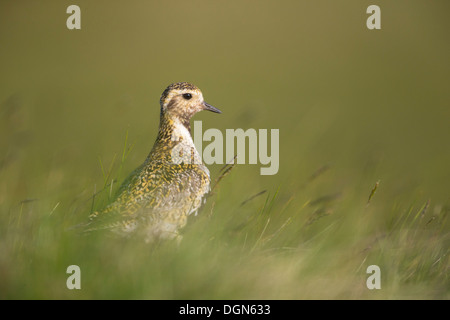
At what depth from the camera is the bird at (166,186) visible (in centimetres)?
459

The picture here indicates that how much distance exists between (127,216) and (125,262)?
50.1 inches

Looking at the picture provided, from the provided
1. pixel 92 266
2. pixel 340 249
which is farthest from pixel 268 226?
pixel 92 266

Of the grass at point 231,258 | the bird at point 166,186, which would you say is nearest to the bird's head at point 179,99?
the bird at point 166,186

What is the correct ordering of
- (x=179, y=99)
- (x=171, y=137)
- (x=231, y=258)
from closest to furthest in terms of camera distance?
(x=231, y=258), (x=171, y=137), (x=179, y=99)

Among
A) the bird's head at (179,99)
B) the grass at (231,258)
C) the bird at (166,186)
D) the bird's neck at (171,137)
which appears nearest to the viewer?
the grass at (231,258)

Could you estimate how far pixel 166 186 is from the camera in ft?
16.9

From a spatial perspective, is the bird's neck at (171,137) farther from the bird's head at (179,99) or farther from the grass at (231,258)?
the grass at (231,258)

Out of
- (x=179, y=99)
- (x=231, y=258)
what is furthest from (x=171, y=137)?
(x=231, y=258)

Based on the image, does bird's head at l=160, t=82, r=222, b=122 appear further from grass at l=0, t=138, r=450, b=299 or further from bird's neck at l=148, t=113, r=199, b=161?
grass at l=0, t=138, r=450, b=299

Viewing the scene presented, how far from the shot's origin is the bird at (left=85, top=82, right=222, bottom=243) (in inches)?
181

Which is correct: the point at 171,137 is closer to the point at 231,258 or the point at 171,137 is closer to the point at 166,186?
the point at 166,186

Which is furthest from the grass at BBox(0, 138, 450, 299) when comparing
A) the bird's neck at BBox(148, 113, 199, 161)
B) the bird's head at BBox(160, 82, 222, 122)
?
the bird's head at BBox(160, 82, 222, 122)
